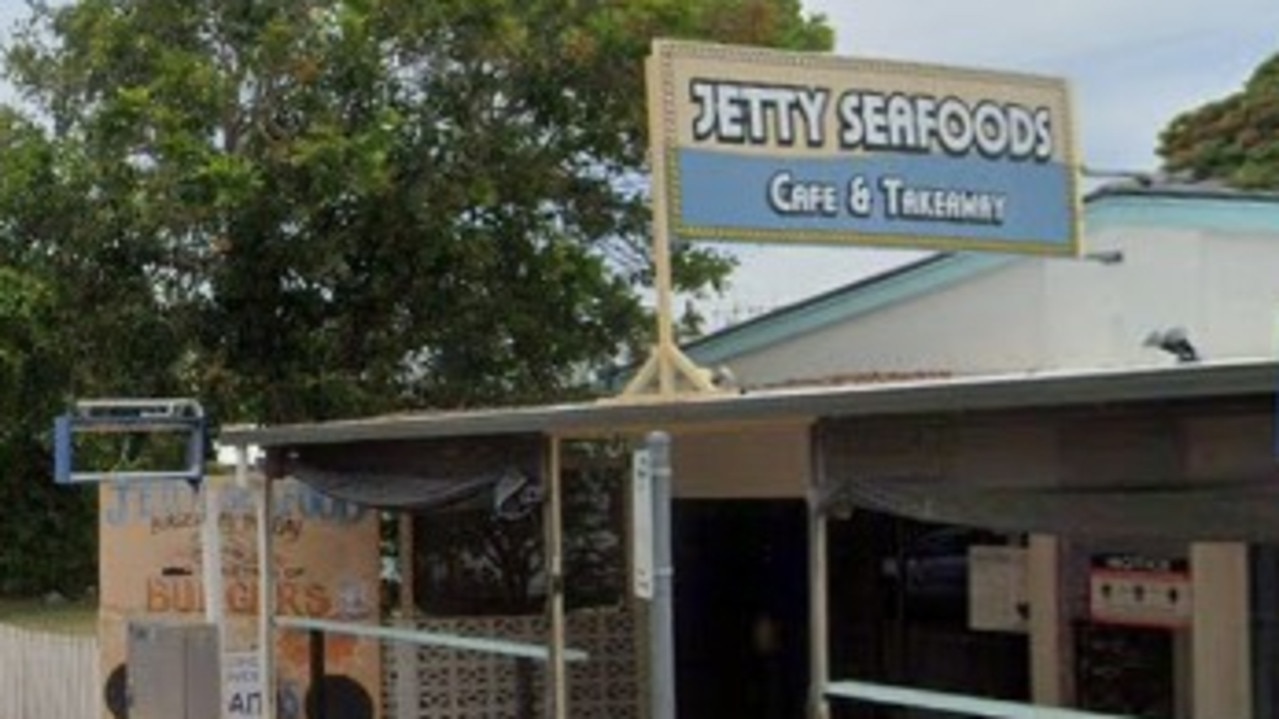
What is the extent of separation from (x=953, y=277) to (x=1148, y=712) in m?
4.90

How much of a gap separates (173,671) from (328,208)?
409 cm

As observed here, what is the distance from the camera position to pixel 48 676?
1552 cm

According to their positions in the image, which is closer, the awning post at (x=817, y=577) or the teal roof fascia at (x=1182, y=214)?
the awning post at (x=817, y=577)

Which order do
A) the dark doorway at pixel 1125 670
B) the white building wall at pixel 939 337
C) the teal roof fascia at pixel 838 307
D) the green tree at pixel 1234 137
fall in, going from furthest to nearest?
the green tree at pixel 1234 137, the teal roof fascia at pixel 838 307, the white building wall at pixel 939 337, the dark doorway at pixel 1125 670

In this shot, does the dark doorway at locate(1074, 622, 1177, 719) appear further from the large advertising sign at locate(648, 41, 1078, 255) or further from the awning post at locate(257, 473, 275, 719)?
the awning post at locate(257, 473, 275, 719)

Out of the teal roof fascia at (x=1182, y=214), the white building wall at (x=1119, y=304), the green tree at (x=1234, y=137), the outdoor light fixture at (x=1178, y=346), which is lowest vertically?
the outdoor light fixture at (x=1178, y=346)

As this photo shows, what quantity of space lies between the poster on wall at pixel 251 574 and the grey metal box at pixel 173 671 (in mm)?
156

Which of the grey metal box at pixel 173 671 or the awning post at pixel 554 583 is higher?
the awning post at pixel 554 583

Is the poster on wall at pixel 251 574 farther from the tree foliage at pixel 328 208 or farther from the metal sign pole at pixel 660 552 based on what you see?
the metal sign pole at pixel 660 552

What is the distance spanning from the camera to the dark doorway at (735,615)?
40.8ft

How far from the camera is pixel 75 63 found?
16.1 meters

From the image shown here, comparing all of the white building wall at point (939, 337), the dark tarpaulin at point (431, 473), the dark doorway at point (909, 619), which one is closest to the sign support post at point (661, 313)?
the dark tarpaulin at point (431, 473)

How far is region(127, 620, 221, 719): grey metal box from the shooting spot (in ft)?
40.5

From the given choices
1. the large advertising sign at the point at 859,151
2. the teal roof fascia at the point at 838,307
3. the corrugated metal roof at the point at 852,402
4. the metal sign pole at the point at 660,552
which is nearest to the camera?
the corrugated metal roof at the point at 852,402
